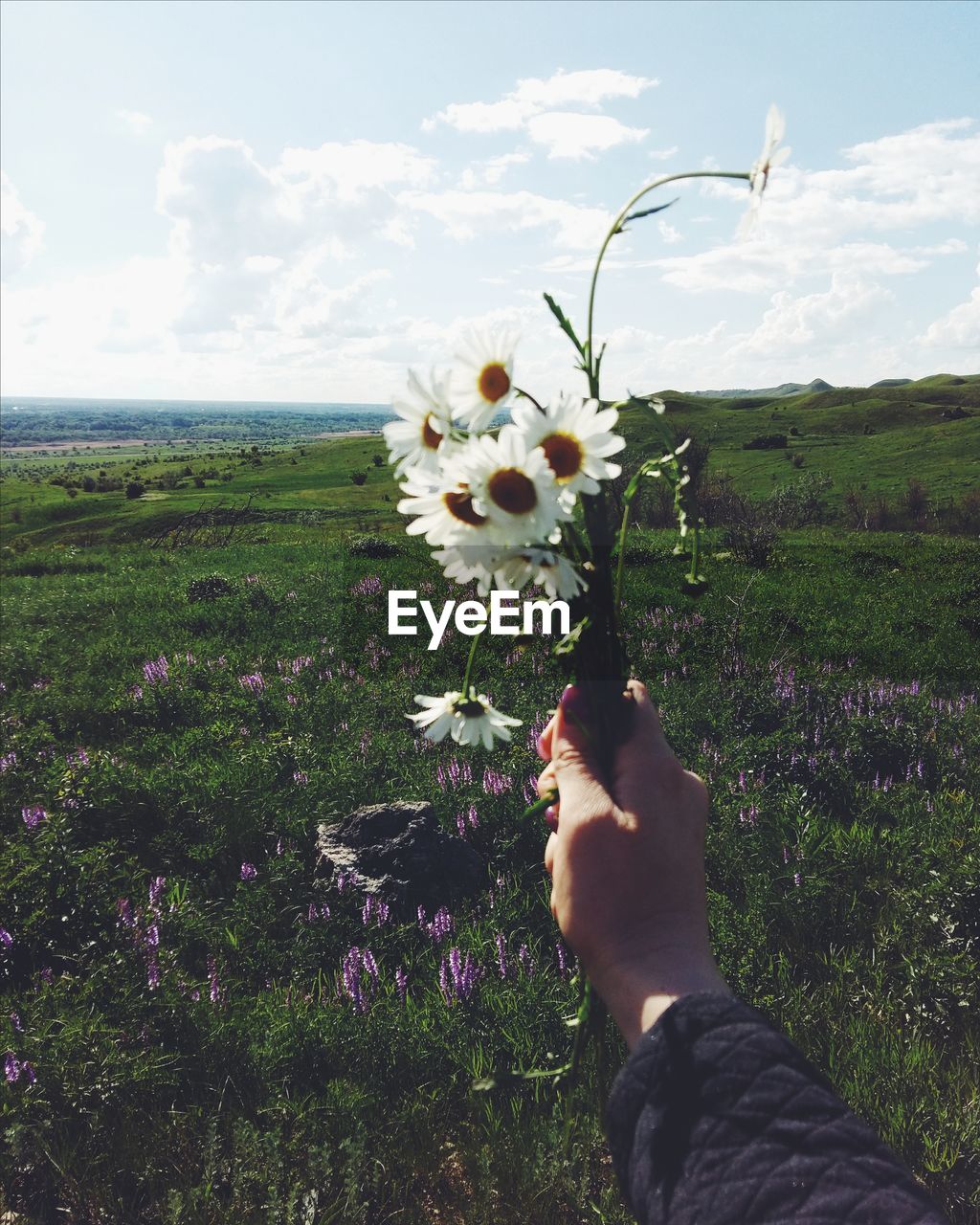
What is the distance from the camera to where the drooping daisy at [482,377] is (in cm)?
151

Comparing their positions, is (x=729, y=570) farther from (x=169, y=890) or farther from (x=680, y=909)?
(x=680, y=909)

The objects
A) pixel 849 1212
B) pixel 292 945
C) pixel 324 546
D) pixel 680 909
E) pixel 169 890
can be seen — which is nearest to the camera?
pixel 849 1212

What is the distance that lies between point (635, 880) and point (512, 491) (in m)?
0.96

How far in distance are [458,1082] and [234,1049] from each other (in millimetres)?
1151

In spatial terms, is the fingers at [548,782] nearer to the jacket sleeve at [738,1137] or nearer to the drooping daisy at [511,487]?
the jacket sleeve at [738,1137]

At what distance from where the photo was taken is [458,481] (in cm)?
144

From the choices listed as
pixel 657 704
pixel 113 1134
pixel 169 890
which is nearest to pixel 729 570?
pixel 657 704

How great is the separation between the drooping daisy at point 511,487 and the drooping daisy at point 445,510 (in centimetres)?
4

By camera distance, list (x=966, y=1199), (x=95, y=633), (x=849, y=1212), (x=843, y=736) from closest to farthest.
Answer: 1. (x=849, y=1212)
2. (x=966, y=1199)
3. (x=843, y=736)
4. (x=95, y=633)

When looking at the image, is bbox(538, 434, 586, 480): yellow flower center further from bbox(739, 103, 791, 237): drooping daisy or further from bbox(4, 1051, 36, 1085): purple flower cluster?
bbox(4, 1051, 36, 1085): purple flower cluster

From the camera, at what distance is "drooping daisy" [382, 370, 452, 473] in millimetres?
1493

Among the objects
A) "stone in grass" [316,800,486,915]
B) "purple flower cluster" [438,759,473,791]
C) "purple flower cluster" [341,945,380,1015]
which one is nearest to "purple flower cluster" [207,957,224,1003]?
"purple flower cluster" [341,945,380,1015]

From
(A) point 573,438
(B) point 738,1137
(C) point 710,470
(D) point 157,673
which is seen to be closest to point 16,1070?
(B) point 738,1137

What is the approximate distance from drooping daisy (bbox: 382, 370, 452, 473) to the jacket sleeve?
4.24ft
